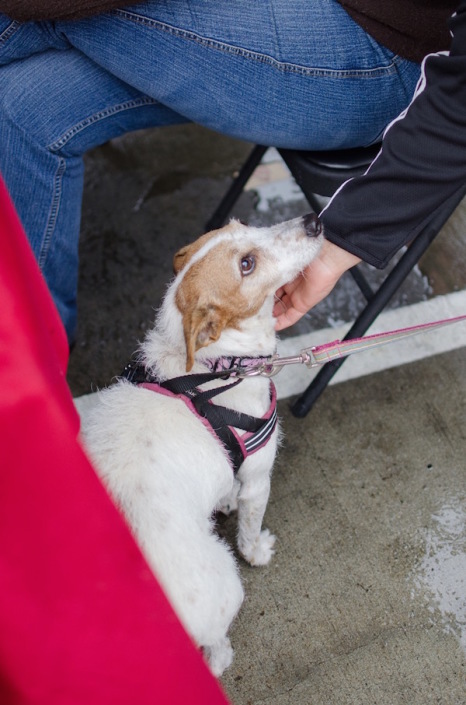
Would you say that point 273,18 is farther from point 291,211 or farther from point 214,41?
point 291,211

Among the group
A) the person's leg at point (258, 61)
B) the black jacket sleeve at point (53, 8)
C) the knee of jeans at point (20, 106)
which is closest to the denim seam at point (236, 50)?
the person's leg at point (258, 61)

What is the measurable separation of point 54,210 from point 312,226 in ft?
3.21

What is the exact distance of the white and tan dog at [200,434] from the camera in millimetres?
1647

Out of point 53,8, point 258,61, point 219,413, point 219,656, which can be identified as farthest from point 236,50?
point 219,656

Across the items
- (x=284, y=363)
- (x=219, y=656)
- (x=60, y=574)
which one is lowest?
(x=219, y=656)

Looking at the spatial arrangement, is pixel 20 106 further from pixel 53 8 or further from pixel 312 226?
pixel 312 226

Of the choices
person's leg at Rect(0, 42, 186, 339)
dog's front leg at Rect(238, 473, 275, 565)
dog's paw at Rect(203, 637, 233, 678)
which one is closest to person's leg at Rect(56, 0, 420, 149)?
person's leg at Rect(0, 42, 186, 339)

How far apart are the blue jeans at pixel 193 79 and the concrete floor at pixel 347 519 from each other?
1007mm

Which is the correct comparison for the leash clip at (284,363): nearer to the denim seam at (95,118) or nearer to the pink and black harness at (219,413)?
the pink and black harness at (219,413)

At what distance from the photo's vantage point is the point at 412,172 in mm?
1735

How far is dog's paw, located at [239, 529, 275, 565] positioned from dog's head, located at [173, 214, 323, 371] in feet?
2.87

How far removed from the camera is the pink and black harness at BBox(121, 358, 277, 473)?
193 cm

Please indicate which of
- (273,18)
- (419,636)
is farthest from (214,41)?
(419,636)

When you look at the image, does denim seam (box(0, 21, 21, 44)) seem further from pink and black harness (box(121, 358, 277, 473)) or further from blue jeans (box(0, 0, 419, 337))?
pink and black harness (box(121, 358, 277, 473))
